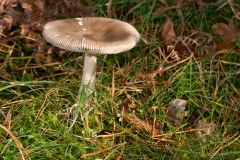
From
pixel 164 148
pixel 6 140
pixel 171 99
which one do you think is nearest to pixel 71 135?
pixel 6 140

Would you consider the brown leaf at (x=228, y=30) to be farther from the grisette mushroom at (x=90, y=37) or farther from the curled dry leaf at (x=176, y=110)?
the grisette mushroom at (x=90, y=37)

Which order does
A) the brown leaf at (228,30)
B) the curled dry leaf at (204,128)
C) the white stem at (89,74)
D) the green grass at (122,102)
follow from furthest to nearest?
the brown leaf at (228,30), the white stem at (89,74), the curled dry leaf at (204,128), the green grass at (122,102)

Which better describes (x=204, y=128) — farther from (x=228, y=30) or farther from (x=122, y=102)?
(x=228, y=30)

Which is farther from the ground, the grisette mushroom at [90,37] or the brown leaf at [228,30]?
the grisette mushroom at [90,37]

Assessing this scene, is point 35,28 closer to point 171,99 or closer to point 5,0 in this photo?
point 5,0

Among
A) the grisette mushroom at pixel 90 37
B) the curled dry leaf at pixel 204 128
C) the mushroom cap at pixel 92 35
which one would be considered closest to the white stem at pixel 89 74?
the grisette mushroom at pixel 90 37
